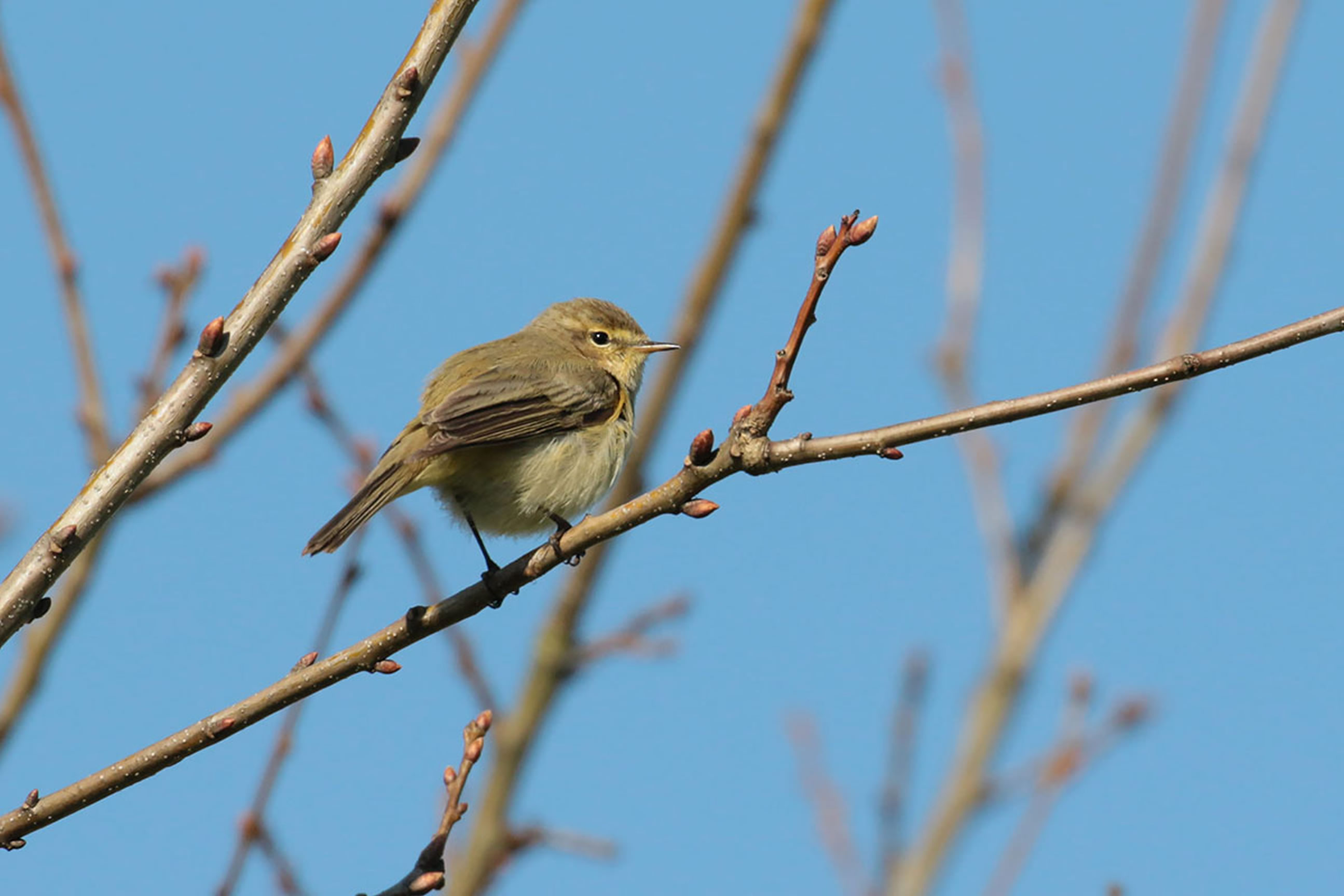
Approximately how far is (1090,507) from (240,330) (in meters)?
5.61

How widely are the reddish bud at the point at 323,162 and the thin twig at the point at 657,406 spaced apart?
2925 mm

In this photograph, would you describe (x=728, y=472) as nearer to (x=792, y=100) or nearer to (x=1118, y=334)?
(x=792, y=100)

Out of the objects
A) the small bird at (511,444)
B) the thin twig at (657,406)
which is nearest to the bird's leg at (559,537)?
the small bird at (511,444)

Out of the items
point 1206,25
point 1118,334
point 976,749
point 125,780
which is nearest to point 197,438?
point 125,780

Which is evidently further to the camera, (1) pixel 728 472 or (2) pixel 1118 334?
(2) pixel 1118 334

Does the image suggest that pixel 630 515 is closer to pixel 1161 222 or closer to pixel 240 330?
pixel 240 330

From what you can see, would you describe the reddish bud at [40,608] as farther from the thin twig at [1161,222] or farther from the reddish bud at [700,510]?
the thin twig at [1161,222]

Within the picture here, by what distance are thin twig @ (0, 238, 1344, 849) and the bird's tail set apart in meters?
0.87

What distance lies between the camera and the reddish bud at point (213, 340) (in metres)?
3.24

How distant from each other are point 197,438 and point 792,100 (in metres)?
4.08

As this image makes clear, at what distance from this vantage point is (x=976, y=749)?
740cm

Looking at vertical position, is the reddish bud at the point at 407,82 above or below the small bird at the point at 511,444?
below

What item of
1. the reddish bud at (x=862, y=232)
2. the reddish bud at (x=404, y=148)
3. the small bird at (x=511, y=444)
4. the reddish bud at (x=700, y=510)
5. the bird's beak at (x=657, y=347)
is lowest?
the reddish bud at (x=700, y=510)

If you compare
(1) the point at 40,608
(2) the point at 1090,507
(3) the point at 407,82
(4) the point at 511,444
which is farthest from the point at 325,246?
(2) the point at 1090,507
